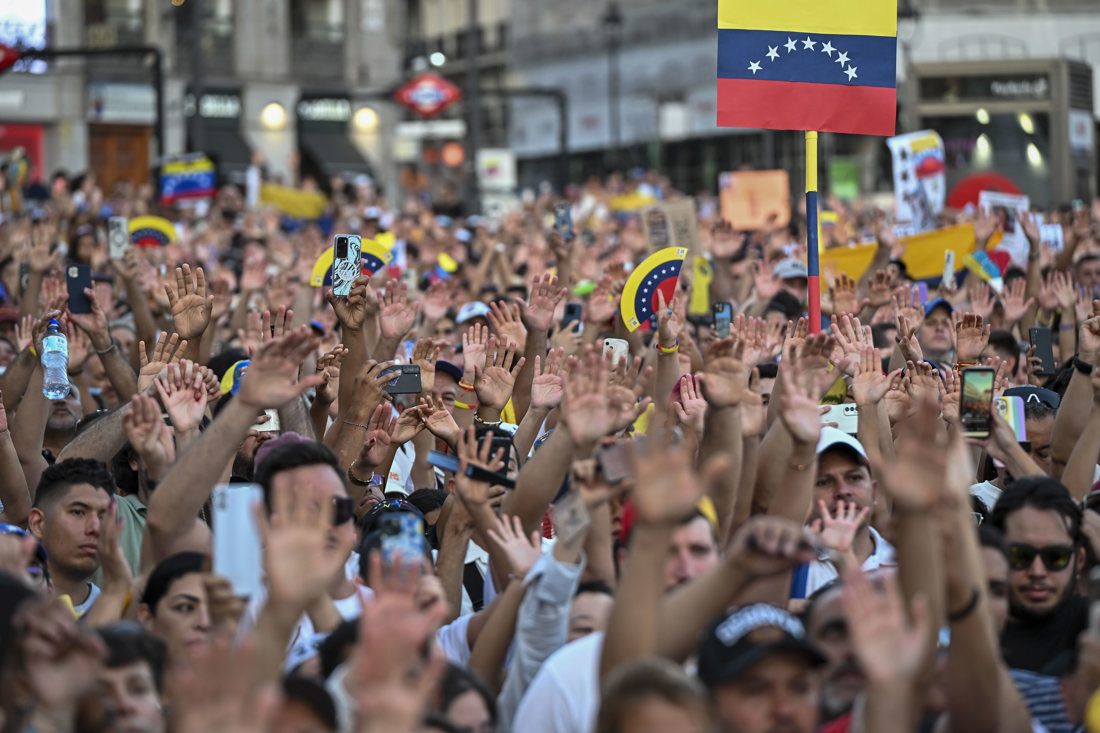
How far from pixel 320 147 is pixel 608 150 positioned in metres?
7.97

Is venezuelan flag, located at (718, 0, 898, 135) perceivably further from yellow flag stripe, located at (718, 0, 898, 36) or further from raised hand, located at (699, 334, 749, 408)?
raised hand, located at (699, 334, 749, 408)

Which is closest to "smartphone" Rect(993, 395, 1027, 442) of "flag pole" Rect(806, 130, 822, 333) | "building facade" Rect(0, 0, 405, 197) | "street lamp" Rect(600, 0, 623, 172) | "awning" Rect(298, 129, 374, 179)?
"flag pole" Rect(806, 130, 822, 333)

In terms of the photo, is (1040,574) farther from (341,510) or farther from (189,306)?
(189,306)

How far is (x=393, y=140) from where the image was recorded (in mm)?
44188

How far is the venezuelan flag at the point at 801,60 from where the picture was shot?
7.53 meters

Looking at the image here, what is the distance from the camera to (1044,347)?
27.5 ft

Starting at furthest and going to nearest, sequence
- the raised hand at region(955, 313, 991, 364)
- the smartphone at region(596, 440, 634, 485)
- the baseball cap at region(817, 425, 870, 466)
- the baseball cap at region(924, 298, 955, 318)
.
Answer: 1. the baseball cap at region(924, 298, 955, 318)
2. the raised hand at region(955, 313, 991, 364)
3. the baseball cap at region(817, 425, 870, 466)
4. the smartphone at region(596, 440, 634, 485)

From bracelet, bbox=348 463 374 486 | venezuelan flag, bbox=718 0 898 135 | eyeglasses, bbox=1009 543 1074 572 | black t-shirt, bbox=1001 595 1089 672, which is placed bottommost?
black t-shirt, bbox=1001 595 1089 672

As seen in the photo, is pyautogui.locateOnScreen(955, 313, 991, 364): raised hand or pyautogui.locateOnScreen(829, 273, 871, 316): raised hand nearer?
pyautogui.locateOnScreen(955, 313, 991, 364): raised hand

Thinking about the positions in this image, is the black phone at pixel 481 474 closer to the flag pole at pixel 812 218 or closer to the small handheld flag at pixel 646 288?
the flag pole at pixel 812 218

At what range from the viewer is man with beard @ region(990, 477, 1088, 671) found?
15.4ft

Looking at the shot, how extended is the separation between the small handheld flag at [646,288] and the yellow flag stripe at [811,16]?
1483 mm

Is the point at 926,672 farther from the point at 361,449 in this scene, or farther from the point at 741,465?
the point at 361,449

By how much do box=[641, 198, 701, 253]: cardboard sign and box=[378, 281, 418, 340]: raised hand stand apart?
16.0 ft
